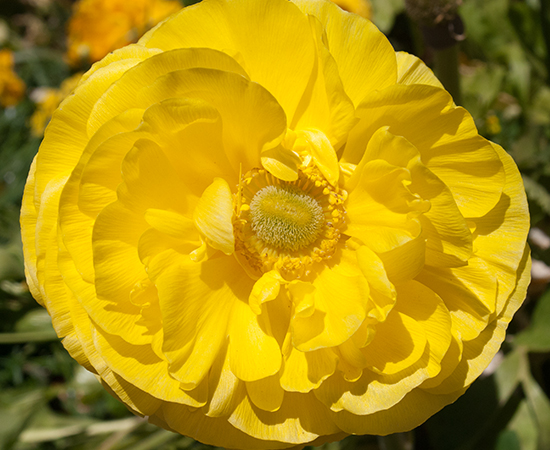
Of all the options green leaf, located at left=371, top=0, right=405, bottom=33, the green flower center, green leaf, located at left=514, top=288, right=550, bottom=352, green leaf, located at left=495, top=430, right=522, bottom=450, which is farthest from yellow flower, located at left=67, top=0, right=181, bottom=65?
green leaf, located at left=495, top=430, right=522, bottom=450

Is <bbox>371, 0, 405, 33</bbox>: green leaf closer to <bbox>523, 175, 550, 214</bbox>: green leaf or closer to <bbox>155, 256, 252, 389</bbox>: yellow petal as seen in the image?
<bbox>523, 175, 550, 214</bbox>: green leaf

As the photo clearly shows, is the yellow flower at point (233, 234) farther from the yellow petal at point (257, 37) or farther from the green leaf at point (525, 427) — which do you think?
the green leaf at point (525, 427)

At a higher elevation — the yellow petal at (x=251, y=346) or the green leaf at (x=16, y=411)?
the yellow petal at (x=251, y=346)

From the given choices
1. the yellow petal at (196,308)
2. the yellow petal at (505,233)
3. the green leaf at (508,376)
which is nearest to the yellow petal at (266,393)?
the yellow petal at (196,308)

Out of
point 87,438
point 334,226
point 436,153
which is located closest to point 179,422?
point 334,226

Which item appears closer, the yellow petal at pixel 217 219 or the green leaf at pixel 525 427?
the yellow petal at pixel 217 219

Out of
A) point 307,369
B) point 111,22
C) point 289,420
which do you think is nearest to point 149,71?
point 307,369
